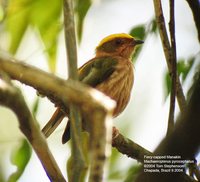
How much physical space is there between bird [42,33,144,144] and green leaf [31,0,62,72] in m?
0.95

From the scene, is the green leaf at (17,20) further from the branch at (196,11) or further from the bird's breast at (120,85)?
the bird's breast at (120,85)

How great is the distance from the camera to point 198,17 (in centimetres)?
254

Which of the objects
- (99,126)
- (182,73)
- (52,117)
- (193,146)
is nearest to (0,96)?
(99,126)

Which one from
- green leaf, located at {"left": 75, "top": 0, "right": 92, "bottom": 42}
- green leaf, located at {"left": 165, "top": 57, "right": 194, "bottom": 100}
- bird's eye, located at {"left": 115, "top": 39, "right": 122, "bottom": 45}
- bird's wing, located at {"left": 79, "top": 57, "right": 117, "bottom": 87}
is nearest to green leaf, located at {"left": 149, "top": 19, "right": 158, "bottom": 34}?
green leaf, located at {"left": 165, "top": 57, "right": 194, "bottom": 100}

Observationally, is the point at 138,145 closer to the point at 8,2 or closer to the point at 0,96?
the point at 8,2

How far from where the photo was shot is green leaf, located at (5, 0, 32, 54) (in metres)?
3.02

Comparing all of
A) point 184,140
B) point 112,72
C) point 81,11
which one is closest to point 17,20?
point 81,11

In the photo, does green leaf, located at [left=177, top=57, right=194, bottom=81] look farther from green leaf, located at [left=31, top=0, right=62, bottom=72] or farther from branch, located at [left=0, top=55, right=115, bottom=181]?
branch, located at [left=0, top=55, right=115, bottom=181]

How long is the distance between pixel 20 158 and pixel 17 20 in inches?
30.8

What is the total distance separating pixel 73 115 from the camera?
2.04 m

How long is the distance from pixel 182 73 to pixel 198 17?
73 cm

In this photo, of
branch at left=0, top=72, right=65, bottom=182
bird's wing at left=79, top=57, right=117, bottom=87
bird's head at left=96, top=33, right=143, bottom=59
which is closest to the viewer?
branch at left=0, top=72, right=65, bottom=182

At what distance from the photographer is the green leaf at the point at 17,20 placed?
3.02m

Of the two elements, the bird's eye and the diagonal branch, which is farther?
the bird's eye
